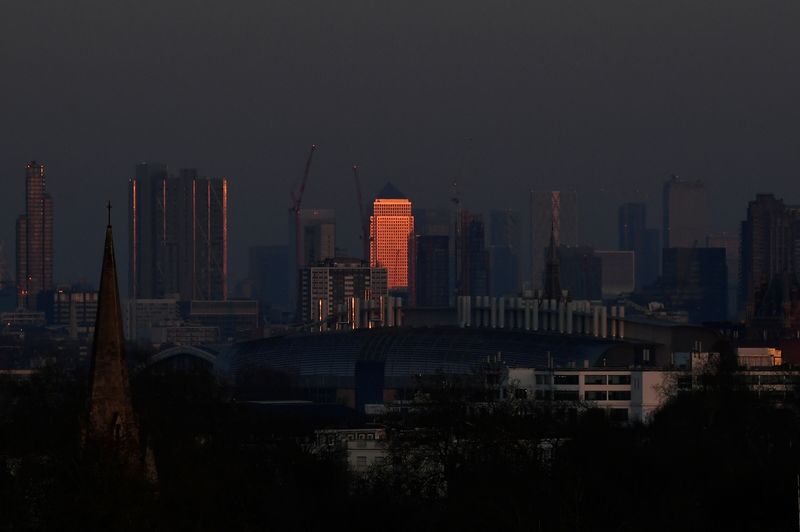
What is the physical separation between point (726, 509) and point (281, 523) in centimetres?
1060

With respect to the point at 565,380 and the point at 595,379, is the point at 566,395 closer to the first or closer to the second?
the point at 595,379

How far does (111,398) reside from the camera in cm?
6575

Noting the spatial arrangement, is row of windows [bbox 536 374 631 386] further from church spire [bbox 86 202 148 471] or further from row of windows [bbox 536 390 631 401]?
church spire [bbox 86 202 148 471]

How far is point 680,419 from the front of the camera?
120938 millimetres

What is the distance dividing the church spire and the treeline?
2.52 ft

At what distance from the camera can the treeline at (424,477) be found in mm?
65938

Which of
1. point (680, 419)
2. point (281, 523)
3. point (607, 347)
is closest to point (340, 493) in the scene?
point (281, 523)

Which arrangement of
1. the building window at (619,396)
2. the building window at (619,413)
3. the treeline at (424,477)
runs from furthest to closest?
the building window at (619,396) < the building window at (619,413) < the treeline at (424,477)

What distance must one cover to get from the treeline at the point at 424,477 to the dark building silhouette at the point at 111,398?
A: 27.7 inches

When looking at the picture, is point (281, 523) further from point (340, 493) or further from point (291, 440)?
point (291, 440)

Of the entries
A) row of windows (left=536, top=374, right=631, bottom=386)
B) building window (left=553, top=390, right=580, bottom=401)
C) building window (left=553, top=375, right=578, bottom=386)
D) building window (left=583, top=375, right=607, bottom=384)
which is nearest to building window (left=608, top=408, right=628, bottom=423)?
building window (left=553, top=390, right=580, bottom=401)

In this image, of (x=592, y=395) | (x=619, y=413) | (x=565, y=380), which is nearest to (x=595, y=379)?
(x=565, y=380)

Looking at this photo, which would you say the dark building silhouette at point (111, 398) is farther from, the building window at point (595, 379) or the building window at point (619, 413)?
the building window at point (595, 379)

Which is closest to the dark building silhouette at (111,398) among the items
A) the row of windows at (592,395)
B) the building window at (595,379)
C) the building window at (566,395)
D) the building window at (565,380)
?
the building window at (566,395)
